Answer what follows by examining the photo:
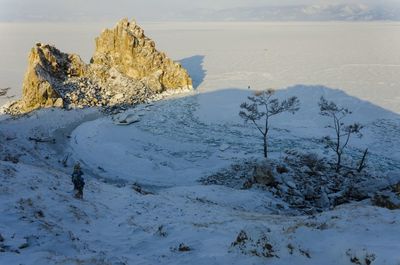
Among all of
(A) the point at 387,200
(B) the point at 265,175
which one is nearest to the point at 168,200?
(B) the point at 265,175

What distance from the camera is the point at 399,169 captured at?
1114 inches

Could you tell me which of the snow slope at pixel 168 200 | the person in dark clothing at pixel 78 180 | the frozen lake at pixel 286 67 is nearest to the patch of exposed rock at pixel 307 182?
the snow slope at pixel 168 200

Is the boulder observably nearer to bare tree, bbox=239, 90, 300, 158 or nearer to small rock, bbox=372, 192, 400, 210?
bare tree, bbox=239, 90, 300, 158

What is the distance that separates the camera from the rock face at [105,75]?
142 feet

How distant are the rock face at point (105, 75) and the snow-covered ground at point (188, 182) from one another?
2.90 m

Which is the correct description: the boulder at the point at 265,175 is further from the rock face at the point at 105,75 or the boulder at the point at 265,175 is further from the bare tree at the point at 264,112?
the rock face at the point at 105,75

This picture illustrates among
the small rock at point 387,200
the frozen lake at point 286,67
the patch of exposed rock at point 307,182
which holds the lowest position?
the patch of exposed rock at point 307,182

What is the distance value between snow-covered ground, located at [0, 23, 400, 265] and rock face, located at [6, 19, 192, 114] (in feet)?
9.53

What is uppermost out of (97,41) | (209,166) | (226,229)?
(97,41)

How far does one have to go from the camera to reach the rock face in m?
43.4

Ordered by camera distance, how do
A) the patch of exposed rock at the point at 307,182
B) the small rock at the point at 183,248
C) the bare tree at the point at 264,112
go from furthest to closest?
the bare tree at the point at 264,112 → the patch of exposed rock at the point at 307,182 → the small rock at the point at 183,248

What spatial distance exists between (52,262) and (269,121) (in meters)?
31.1

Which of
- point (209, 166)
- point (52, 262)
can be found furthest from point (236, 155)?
point (52, 262)

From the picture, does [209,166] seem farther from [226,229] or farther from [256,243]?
[256,243]
